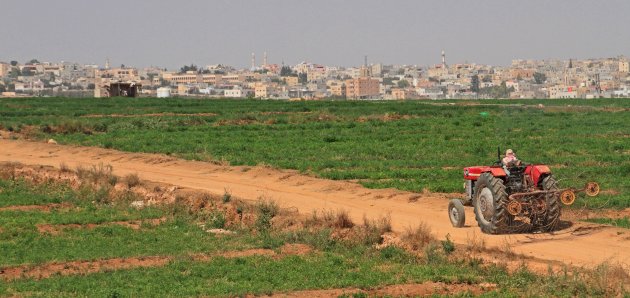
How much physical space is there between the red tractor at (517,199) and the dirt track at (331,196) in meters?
0.28

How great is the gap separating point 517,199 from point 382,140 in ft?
95.6

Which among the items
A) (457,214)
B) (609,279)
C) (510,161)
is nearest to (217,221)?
(457,214)

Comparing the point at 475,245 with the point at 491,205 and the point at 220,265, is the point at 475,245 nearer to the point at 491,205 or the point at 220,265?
the point at 491,205

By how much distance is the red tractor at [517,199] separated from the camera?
2191 centimetres

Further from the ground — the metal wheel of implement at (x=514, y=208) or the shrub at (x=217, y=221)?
the metal wheel of implement at (x=514, y=208)

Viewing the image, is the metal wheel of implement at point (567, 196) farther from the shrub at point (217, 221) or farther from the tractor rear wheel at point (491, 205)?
the shrub at point (217, 221)

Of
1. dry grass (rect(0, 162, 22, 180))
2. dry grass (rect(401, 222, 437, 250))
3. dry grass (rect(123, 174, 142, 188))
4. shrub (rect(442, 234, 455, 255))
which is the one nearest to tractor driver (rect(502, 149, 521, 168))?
dry grass (rect(401, 222, 437, 250))

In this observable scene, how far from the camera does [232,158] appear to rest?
39562 millimetres

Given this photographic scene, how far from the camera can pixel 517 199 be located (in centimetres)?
2208

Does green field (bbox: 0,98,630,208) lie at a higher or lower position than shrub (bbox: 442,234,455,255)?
higher

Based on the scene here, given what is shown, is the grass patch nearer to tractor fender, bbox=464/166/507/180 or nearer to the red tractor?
the red tractor

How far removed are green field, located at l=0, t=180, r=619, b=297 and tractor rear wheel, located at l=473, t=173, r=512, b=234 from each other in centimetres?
223

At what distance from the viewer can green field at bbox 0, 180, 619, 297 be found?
1808cm

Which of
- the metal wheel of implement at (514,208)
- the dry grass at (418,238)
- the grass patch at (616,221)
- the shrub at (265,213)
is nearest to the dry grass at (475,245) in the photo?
the dry grass at (418,238)
